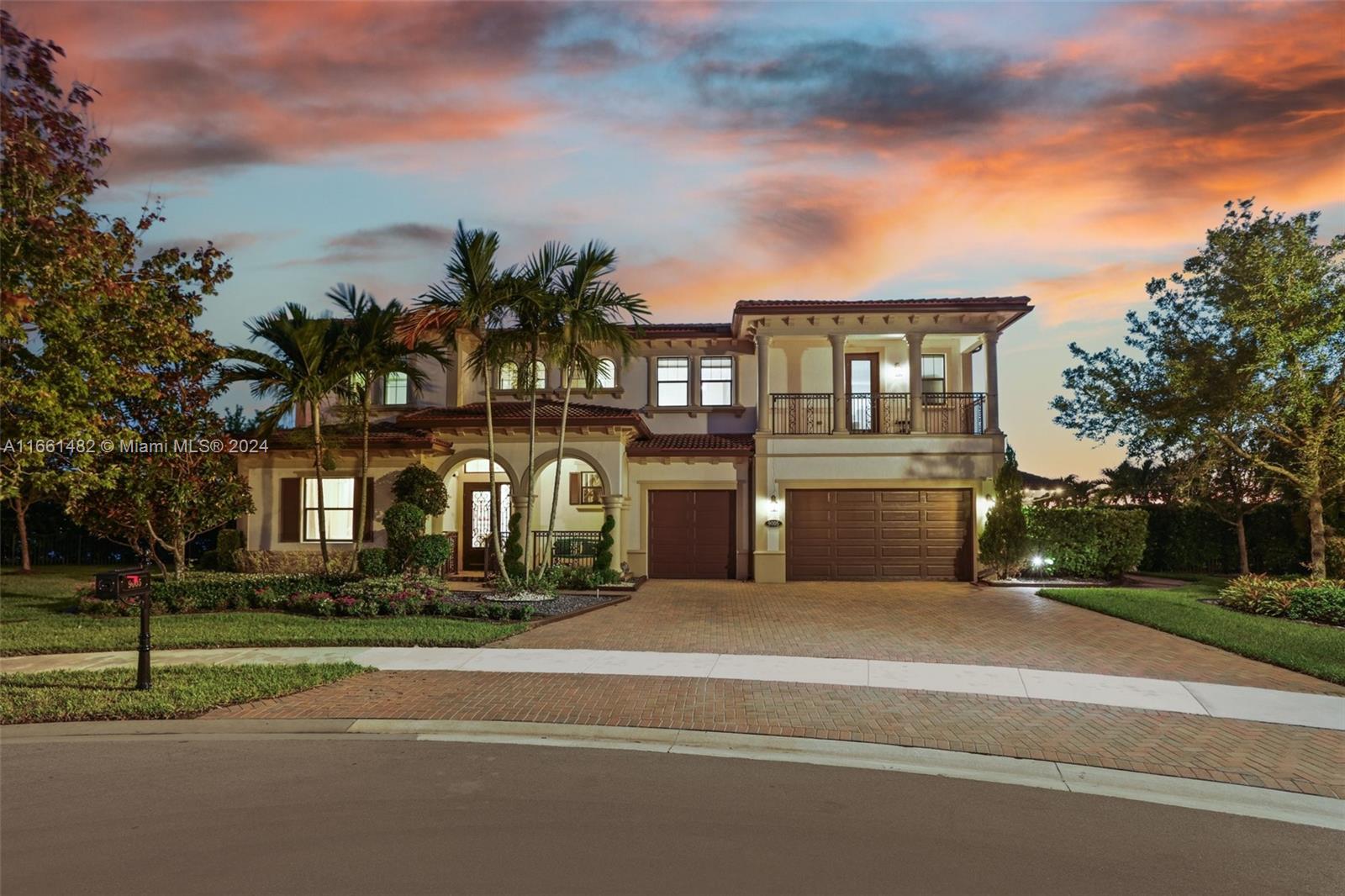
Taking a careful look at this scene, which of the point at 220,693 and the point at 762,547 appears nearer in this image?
the point at 220,693

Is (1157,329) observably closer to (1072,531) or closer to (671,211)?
(1072,531)

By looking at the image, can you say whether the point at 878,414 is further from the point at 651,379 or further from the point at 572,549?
the point at 572,549

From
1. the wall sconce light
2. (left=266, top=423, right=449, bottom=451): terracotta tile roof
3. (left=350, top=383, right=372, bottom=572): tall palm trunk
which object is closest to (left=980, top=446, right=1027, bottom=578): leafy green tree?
the wall sconce light

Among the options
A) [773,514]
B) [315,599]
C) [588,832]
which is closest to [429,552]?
[315,599]

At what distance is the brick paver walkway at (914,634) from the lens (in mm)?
10461

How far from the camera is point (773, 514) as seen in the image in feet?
70.2

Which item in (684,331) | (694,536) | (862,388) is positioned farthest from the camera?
(862,388)

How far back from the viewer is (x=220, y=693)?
8.45 meters

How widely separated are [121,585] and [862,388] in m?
18.8

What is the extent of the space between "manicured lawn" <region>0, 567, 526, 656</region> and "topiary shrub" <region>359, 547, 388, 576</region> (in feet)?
12.6

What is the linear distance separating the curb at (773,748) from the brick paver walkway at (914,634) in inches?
154

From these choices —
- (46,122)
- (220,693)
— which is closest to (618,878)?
(220,693)

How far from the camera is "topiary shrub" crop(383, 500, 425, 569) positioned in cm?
1872

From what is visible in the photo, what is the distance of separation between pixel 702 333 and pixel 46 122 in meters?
15.8
